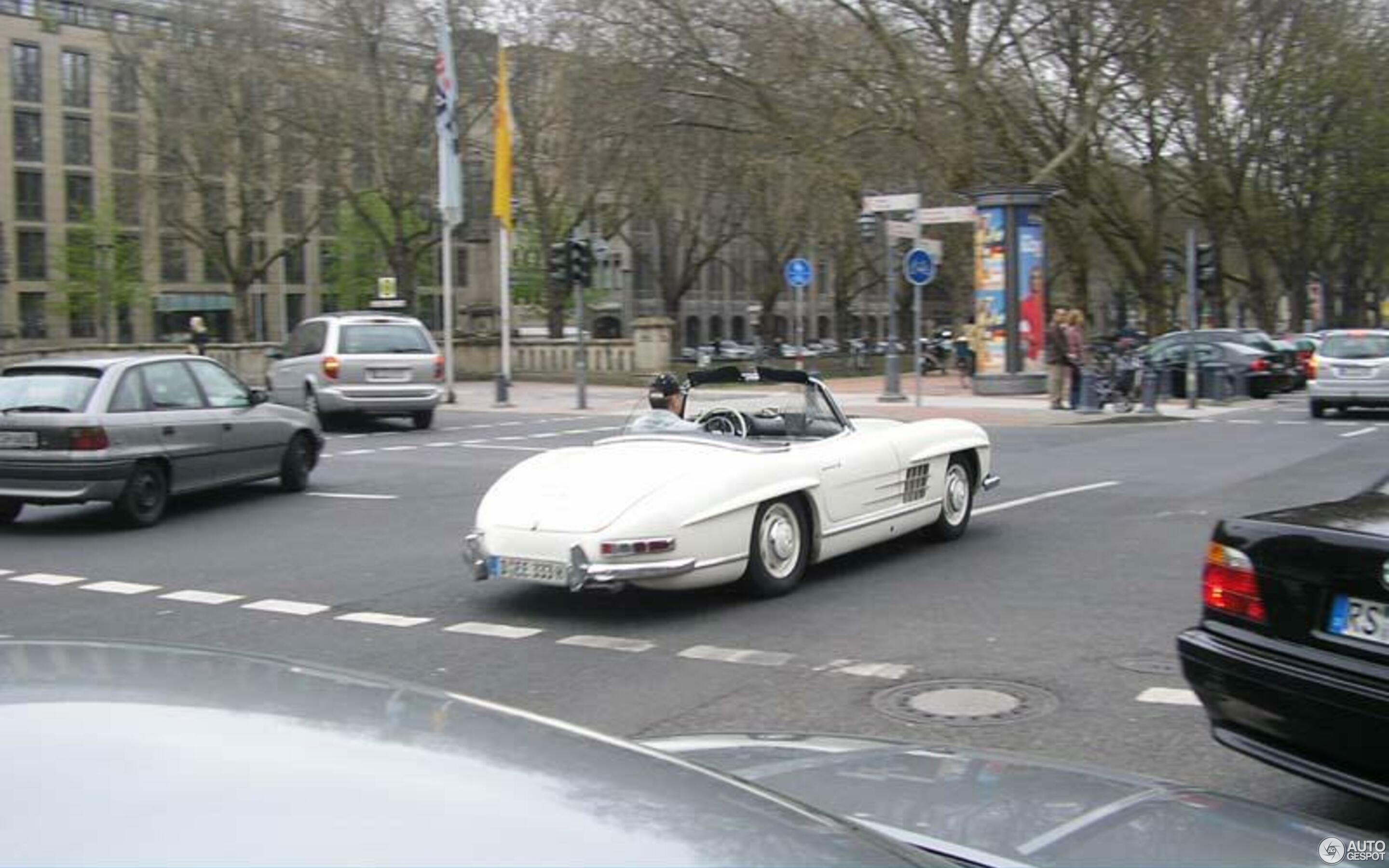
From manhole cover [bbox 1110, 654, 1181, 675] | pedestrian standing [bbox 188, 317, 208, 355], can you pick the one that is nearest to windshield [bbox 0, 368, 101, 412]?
manhole cover [bbox 1110, 654, 1181, 675]

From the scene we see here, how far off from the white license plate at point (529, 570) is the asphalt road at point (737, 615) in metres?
0.28

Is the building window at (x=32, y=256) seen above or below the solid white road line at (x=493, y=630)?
above

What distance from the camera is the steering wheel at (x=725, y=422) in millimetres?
9555

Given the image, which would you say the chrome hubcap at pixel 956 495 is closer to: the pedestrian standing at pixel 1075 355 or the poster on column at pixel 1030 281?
the pedestrian standing at pixel 1075 355

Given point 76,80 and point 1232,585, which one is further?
point 76,80

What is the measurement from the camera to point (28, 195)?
72.6 meters

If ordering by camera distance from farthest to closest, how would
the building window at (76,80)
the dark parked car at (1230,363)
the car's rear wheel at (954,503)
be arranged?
the building window at (76,80) < the dark parked car at (1230,363) < the car's rear wheel at (954,503)

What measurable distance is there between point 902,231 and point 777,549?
19429mm

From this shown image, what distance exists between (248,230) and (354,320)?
28840 millimetres

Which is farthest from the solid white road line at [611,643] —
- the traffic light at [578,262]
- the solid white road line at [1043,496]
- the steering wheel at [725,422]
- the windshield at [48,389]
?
the traffic light at [578,262]

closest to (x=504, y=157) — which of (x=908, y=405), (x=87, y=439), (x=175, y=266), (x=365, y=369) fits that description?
(x=365, y=369)

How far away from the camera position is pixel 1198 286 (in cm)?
3130

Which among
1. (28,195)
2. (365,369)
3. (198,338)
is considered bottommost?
(365,369)

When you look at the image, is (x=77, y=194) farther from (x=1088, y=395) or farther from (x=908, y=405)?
(x=1088, y=395)
